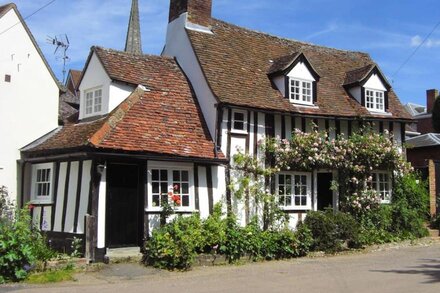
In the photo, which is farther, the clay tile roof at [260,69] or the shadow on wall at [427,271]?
the clay tile roof at [260,69]

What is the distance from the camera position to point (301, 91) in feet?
60.4

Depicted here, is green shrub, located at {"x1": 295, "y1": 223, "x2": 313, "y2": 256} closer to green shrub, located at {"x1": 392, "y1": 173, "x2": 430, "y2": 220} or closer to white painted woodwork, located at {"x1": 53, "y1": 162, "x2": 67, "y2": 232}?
green shrub, located at {"x1": 392, "y1": 173, "x2": 430, "y2": 220}

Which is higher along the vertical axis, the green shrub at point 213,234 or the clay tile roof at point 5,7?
the clay tile roof at point 5,7

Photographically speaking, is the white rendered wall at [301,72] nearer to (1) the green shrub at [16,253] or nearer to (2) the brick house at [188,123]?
(2) the brick house at [188,123]

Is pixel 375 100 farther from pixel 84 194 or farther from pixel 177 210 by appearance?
pixel 84 194

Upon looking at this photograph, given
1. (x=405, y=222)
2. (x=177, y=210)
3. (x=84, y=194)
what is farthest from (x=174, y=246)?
(x=405, y=222)

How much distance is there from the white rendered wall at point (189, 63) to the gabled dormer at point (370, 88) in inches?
254

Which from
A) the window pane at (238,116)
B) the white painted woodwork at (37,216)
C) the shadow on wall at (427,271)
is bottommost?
the shadow on wall at (427,271)

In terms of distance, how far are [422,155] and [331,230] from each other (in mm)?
9695

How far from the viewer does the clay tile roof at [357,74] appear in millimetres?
20062

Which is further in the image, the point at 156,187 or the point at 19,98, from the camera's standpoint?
the point at 19,98

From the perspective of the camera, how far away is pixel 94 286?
35.6 feet

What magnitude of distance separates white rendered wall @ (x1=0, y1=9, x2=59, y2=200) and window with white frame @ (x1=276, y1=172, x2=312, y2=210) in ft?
25.5

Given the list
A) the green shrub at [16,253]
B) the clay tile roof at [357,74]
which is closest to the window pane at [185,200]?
the green shrub at [16,253]
